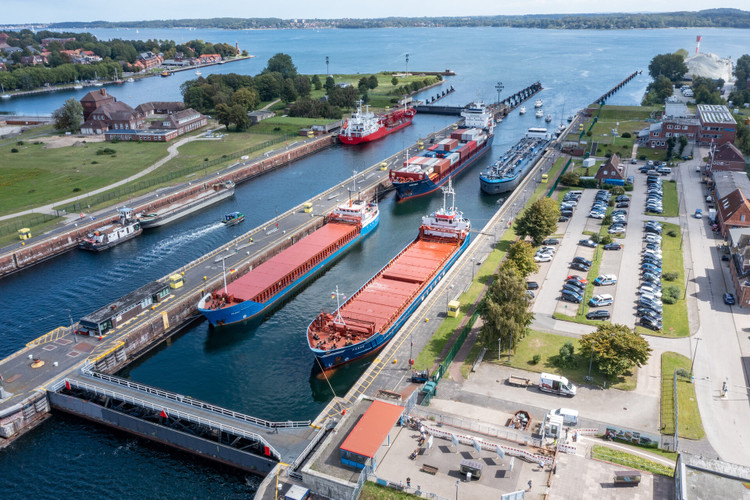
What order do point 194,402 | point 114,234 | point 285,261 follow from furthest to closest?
point 114,234 < point 285,261 < point 194,402

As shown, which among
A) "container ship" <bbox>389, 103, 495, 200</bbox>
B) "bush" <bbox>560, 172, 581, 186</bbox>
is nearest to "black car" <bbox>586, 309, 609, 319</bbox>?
"bush" <bbox>560, 172, 581, 186</bbox>

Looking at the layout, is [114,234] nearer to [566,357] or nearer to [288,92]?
[566,357]

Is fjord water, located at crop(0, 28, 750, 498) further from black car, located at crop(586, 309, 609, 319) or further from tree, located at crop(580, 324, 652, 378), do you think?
black car, located at crop(586, 309, 609, 319)

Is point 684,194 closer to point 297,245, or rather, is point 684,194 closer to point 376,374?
point 297,245


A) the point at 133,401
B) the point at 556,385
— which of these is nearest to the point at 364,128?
the point at 556,385

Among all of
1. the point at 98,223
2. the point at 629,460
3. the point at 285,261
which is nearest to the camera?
the point at 629,460

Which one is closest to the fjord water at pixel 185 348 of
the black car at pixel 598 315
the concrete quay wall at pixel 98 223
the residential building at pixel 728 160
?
the concrete quay wall at pixel 98 223
